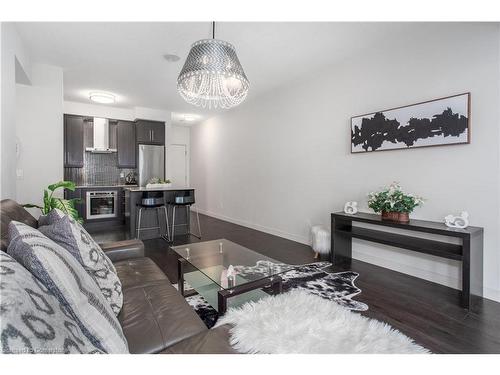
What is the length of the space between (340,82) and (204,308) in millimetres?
3349

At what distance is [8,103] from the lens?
237cm

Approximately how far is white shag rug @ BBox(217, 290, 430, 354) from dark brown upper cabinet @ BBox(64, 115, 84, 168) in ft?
19.3

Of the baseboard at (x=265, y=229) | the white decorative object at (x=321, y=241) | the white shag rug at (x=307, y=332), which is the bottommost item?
the baseboard at (x=265, y=229)

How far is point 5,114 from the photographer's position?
2.31m

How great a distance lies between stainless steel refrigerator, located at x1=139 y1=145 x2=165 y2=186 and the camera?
234 inches

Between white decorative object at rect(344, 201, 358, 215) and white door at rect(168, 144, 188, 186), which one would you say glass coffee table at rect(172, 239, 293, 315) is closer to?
white decorative object at rect(344, 201, 358, 215)

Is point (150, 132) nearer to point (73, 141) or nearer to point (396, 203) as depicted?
point (73, 141)

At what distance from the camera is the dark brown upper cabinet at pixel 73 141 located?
5.41 metres

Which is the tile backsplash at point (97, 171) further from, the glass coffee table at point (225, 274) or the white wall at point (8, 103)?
the glass coffee table at point (225, 274)

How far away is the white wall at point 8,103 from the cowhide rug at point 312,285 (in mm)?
2096

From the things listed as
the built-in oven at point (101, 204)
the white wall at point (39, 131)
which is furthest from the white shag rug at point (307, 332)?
the built-in oven at point (101, 204)
